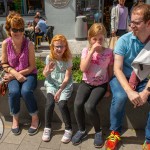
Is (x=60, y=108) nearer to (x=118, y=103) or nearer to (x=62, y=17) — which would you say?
(x=118, y=103)

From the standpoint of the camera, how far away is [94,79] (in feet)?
9.87

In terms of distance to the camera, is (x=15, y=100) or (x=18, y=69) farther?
(x=18, y=69)

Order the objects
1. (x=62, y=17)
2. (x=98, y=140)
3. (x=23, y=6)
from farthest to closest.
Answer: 1. (x=23, y=6)
2. (x=62, y=17)
3. (x=98, y=140)

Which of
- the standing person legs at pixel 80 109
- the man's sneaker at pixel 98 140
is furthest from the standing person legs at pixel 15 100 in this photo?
the man's sneaker at pixel 98 140

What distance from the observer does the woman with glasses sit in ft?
10.1

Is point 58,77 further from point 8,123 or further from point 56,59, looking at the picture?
point 8,123

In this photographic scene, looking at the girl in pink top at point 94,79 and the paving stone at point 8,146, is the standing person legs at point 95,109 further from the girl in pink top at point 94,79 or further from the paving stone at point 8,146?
the paving stone at point 8,146

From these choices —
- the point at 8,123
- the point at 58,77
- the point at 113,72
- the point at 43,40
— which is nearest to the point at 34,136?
the point at 8,123

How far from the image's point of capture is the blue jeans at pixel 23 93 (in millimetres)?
3041

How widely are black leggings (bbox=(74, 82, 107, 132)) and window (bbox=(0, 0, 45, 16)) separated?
882 cm

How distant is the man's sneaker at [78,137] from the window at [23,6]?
29.5ft

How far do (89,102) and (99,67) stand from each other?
473 millimetres

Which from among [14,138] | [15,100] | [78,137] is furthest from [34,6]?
[78,137]

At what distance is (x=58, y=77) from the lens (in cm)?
317
